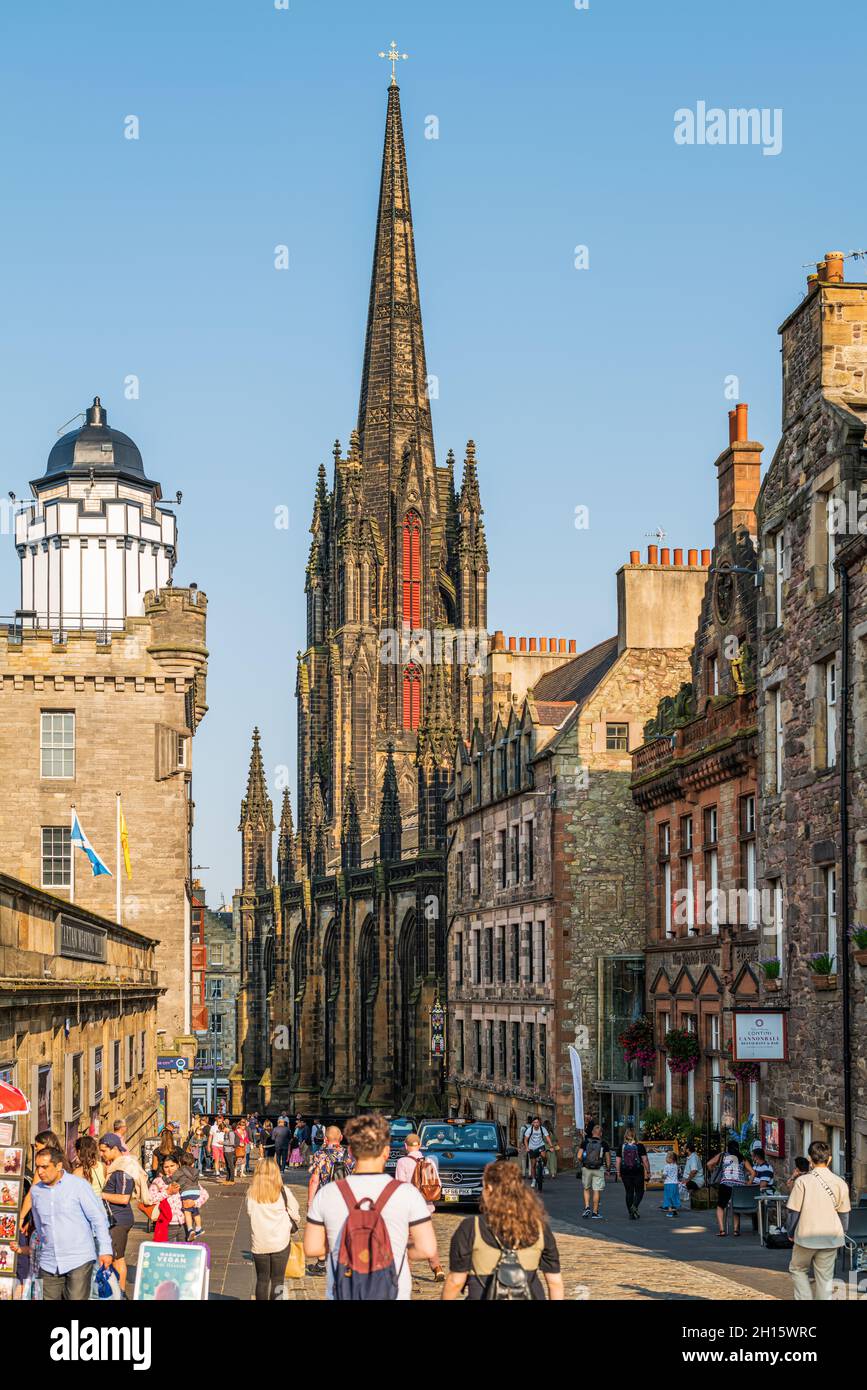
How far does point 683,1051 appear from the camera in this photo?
39.0 m

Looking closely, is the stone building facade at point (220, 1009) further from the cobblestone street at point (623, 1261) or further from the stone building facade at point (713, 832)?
the cobblestone street at point (623, 1261)

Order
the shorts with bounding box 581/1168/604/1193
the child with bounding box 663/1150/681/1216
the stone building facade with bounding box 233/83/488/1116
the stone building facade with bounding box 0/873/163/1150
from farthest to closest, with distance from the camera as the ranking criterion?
the stone building facade with bounding box 233/83/488/1116
the child with bounding box 663/1150/681/1216
the shorts with bounding box 581/1168/604/1193
the stone building facade with bounding box 0/873/163/1150

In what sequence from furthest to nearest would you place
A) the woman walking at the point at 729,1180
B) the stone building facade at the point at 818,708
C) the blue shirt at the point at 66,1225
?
the woman walking at the point at 729,1180 < the stone building facade at the point at 818,708 < the blue shirt at the point at 66,1225

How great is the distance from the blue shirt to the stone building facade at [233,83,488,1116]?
79197mm

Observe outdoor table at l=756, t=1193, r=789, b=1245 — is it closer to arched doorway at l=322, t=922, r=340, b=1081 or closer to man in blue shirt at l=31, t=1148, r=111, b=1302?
man in blue shirt at l=31, t=1148, r=111, b=1302

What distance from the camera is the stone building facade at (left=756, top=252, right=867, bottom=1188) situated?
26.8 m

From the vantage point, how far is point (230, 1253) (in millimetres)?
23641

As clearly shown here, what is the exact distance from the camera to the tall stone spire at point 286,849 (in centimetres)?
11094

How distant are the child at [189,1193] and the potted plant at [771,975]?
37.3ft

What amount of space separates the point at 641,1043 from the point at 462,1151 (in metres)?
11.8

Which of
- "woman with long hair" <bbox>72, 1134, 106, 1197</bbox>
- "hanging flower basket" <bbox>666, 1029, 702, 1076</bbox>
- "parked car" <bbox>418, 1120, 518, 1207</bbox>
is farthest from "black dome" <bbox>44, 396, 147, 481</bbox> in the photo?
"woman with long hair" <bbox>72, 1134, 106, 1197</bbox>

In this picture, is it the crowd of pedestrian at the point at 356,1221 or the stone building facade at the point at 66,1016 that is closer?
the crowd of pedestrian at the point at 356,1221

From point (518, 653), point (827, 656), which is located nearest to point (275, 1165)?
point (827, 656)

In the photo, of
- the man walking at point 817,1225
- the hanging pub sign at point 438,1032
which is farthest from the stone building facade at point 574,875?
the man walking at point 817,1225
